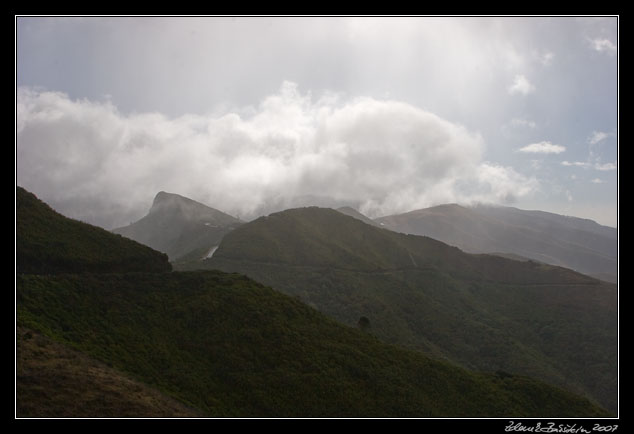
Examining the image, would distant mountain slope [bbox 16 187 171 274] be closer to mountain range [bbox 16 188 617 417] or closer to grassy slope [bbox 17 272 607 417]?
mountain range [bbox 16 188 617 417]

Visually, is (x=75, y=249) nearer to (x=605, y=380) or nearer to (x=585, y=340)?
(x=605, y=380)

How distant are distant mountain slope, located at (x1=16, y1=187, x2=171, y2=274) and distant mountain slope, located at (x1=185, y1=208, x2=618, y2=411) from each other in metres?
32.6

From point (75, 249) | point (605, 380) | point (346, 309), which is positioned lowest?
point (605, 380)

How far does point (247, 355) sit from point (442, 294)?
5978 centimetres

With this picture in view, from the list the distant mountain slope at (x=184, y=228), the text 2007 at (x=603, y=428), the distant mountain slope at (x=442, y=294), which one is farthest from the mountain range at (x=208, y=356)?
the distant mountain slope at (x=184, y=228)

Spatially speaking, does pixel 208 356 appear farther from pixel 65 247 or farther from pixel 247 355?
pixel 65 247

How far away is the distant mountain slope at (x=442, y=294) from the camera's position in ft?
181

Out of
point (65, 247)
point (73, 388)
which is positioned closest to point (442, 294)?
point (65, 247)

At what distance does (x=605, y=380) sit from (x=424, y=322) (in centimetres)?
2403

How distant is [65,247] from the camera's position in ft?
98.5

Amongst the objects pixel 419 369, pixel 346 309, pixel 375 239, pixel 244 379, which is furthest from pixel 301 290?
pixel 244 379

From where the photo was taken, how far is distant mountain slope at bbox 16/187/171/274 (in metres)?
28.3

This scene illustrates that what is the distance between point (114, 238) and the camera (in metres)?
34.7

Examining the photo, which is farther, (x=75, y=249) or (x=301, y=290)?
(x=301, y=290)
